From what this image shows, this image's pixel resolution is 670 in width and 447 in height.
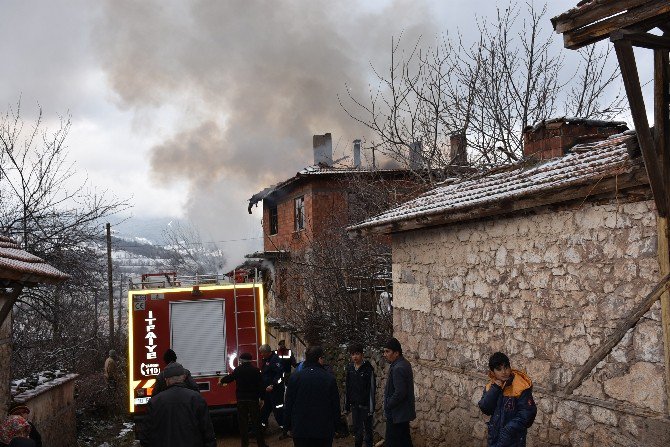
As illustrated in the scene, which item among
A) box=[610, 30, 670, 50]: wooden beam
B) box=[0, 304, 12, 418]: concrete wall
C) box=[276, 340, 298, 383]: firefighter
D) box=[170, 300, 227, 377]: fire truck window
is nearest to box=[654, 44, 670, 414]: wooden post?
box=[610, 30, 670, 50]: wooden beam

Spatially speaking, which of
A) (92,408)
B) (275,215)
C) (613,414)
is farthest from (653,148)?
(275,215)

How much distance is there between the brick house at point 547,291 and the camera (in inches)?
253

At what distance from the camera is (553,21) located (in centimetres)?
557

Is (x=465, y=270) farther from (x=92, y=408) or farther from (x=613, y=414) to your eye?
(x=92, y=408)

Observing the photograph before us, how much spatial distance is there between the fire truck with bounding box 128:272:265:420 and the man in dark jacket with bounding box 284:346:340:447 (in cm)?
538

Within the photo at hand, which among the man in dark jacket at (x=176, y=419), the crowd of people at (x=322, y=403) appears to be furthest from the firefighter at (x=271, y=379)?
the man in dark jacket at (x=176, y=419)

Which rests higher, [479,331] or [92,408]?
[479,331]

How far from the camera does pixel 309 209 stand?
29.1 m

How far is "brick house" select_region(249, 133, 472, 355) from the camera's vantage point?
70.6 feet

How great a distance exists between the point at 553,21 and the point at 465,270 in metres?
4.45

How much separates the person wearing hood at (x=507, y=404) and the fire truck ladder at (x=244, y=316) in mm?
7486

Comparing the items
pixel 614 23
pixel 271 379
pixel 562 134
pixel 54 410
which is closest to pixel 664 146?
pixel 614 23

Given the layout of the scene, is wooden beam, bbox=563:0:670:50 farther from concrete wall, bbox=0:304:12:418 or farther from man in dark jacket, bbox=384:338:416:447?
concrete wall, bbox=0:304:12:418

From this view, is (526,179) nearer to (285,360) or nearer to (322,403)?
(322,403)
